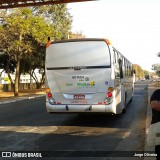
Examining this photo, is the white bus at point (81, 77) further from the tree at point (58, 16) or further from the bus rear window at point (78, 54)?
the tree at point (58, 16)

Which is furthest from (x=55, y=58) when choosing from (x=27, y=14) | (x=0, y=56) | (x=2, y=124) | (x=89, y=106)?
(x=0, y=56)

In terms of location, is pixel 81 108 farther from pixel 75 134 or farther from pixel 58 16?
pixel 58 16

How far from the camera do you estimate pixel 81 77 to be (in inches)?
475

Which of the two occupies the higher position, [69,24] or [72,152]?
[69,24]

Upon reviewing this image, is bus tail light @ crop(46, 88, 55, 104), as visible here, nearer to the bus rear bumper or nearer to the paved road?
the bus rear bumper

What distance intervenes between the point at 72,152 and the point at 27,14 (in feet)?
91.8

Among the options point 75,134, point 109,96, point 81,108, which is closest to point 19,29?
point 81,108

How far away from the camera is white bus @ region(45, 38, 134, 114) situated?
1189 centimetres

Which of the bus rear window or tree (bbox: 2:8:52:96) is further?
tree (bbox: 2:8:52:96)

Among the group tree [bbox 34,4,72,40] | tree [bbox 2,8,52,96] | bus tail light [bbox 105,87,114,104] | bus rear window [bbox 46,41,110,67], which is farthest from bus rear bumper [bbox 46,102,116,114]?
tree [bbox 34,4,72,40]

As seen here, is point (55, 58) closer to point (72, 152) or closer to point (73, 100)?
point (73, 100)

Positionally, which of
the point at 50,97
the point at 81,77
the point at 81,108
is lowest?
the point at 81,108

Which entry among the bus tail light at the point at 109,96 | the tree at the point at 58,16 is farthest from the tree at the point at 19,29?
the bus tail light at the point at 109,96

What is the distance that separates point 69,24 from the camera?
171 ft
